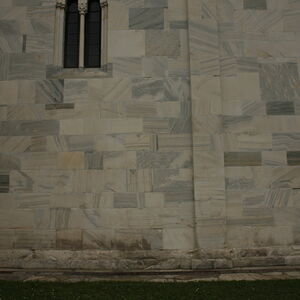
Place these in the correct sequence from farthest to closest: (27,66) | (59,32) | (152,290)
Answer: (59,32) < (27,66) < (152,290)

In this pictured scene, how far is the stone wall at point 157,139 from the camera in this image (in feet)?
26.7

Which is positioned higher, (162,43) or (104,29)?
(104,29)

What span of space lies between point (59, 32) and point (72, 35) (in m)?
0.38

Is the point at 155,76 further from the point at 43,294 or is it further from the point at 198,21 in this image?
the point at 43,294

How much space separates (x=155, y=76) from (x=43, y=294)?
5484mm

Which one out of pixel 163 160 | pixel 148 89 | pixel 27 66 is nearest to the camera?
pixel 163 160

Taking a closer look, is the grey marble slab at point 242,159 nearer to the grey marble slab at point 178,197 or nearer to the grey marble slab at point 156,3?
the grey marble slab at point 178,197

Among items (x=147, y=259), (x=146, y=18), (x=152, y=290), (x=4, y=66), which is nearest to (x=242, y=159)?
(x=147, y=259)

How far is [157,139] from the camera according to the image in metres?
8.47

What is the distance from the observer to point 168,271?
25.1 feet

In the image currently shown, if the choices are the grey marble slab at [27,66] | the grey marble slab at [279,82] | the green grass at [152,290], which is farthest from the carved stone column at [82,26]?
the green grass at [152,290]

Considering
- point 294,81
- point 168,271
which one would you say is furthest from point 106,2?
point 168,271

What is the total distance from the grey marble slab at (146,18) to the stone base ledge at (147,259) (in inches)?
219

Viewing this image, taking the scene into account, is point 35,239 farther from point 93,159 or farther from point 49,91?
point 49,91
